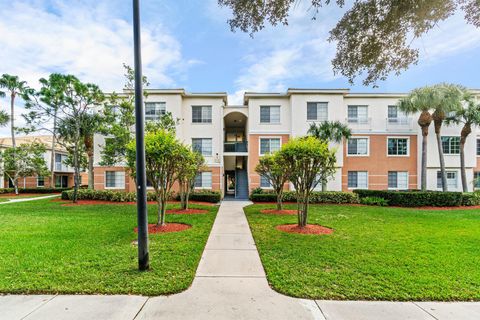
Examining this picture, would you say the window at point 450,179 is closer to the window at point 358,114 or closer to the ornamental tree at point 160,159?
the window at point 358,114

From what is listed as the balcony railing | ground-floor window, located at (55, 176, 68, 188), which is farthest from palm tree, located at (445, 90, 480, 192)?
ground-floor window, located at (55, 176, 68, 188)

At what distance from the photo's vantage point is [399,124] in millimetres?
21344

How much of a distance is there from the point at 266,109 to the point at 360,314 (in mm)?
19064

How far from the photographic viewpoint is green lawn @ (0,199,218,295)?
166 inches

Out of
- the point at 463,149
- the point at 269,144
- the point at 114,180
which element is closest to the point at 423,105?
the point at 463,149

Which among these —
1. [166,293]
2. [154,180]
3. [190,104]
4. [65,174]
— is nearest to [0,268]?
[166,293]

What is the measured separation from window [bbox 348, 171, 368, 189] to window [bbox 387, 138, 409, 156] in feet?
9.62

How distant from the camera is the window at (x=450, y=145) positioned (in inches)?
840

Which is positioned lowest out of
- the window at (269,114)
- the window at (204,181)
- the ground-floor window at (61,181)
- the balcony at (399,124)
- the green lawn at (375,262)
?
the ground-floor window at (61,181)

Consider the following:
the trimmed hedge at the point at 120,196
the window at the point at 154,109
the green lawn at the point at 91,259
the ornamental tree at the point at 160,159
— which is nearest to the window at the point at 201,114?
the window at the point at 154,109

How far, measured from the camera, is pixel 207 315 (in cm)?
344

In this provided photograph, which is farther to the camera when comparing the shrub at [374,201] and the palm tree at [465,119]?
the palm tree at [465,119]

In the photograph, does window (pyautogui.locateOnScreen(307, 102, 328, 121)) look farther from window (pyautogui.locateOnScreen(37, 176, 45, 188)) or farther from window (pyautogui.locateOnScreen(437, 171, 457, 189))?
window (pyautogui.locateOnScreen(37, 176, 45, 188))

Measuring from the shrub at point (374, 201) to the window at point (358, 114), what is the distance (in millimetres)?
7333
